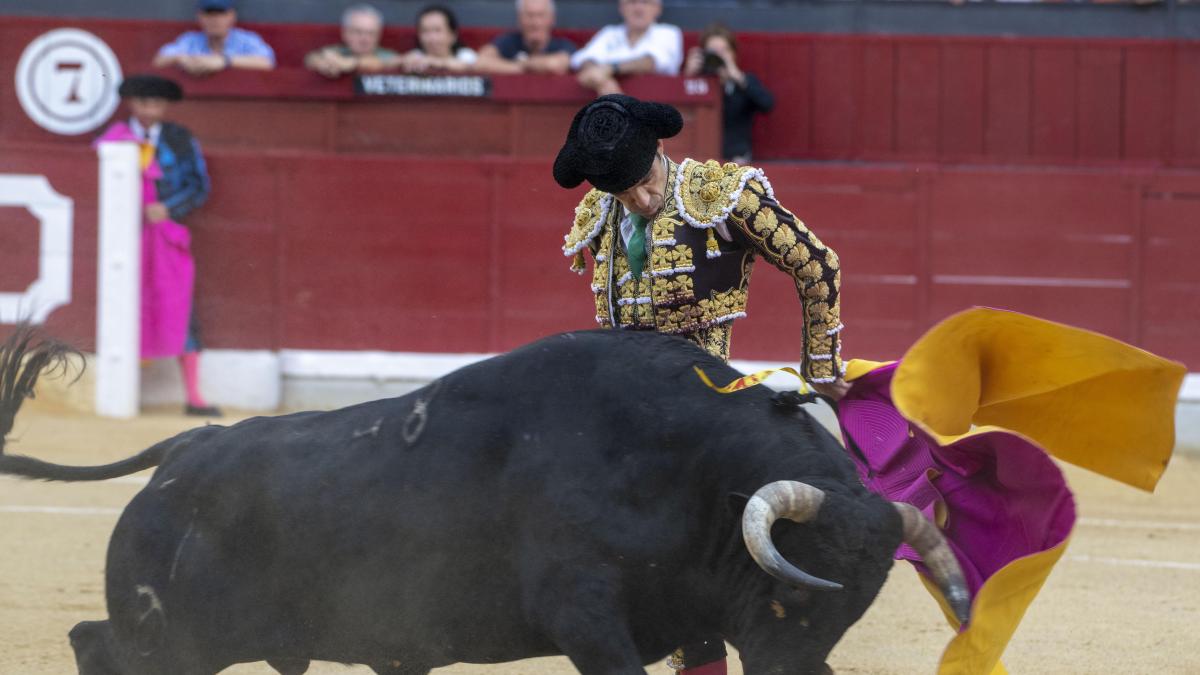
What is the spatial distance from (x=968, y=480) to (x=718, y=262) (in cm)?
56

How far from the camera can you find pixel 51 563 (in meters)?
4.43

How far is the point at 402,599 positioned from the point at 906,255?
16.5ft

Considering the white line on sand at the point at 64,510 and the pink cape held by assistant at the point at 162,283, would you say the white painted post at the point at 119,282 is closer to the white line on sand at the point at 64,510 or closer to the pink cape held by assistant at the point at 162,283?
the pink cape held by assistant at the point at 162,283

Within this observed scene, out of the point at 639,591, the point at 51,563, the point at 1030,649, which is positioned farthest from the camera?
the point at 51,563

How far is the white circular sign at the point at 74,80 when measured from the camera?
8.30 meters

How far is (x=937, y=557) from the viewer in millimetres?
2355

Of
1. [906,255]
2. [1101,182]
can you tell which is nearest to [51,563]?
[906,255]

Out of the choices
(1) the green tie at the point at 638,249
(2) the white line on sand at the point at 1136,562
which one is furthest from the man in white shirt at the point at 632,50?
(1) the green tie at the point at 638,249

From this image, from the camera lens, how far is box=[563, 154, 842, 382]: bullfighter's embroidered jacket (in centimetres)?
271

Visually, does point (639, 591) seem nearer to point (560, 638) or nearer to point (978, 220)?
point (560, 638)

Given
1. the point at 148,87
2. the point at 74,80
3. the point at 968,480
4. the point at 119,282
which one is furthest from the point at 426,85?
the point at 968,480

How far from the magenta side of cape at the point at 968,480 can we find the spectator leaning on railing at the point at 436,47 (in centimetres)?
506

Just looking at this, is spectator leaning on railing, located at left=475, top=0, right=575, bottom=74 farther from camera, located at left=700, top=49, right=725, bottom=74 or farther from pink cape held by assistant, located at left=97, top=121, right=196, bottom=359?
pink cape held by assistant, located at left=97, top=121, right=196, bottom=359

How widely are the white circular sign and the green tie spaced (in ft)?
20.2
